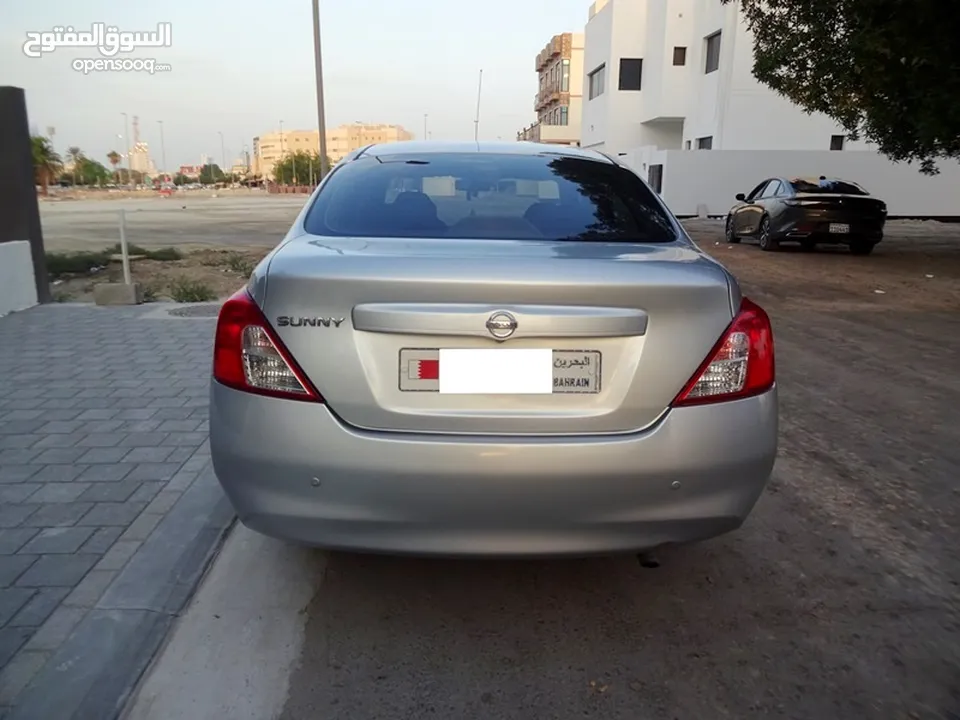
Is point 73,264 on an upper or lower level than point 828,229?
lower

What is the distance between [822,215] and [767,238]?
1.45 meters

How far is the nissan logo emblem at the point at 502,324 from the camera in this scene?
90.6 inches

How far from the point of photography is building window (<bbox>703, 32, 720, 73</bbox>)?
106ft

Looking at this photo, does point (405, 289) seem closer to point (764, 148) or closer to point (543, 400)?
point (543, 400)

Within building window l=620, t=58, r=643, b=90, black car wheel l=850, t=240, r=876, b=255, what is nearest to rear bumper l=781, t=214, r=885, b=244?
black car wheel l=850, t=240, r=876, b=255

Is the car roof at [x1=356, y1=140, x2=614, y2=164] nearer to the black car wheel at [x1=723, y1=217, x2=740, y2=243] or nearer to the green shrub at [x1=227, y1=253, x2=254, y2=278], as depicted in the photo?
the green shrub at [x1=227, y1=253, x2=254, y2=278]

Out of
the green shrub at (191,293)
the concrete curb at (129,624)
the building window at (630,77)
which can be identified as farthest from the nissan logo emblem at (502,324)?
the building window at (630,77)

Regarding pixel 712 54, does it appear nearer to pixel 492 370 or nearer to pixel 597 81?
pixel 597 81

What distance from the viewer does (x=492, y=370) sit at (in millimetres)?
2342

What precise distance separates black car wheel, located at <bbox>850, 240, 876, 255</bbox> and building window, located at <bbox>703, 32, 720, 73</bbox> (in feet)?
61.0

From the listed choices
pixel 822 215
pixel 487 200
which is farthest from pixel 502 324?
pixel 822 215

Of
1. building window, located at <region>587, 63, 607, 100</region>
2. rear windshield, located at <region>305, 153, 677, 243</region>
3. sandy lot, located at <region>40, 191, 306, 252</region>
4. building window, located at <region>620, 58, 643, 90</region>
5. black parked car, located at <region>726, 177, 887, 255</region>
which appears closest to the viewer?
rear windshield, located at <region>305, 153, 677, 243</region>

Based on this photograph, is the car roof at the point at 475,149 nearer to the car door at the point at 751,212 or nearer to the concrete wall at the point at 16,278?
the concrete wall at the point at 16,278

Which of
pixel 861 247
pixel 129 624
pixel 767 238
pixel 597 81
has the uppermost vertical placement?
pixel 597 81
